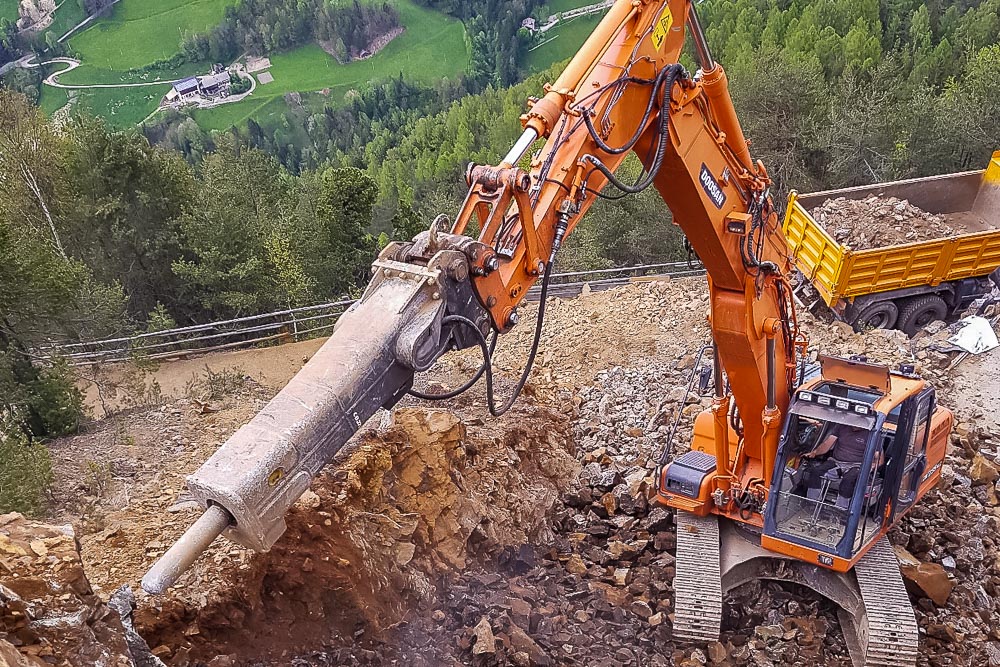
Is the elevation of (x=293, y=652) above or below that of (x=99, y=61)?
above

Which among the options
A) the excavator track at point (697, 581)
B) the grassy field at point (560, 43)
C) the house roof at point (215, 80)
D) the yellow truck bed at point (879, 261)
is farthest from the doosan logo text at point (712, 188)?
the house roof at point (215, 80)

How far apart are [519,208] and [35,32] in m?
96.6

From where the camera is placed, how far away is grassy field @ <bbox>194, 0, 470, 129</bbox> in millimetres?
80000

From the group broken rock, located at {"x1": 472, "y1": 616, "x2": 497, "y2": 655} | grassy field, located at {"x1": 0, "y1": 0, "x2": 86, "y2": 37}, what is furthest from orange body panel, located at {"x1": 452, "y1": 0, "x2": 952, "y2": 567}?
grassy field, located at {"x1": 0, "y1": 0, "x2": 86, "y2": 37}

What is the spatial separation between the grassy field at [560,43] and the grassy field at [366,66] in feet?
24.7

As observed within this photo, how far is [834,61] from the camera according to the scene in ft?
107

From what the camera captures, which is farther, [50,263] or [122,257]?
[122,257]

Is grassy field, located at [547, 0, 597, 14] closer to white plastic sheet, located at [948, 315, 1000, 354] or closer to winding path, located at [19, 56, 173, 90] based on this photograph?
winding path, located at [19, 56, 173, 90]

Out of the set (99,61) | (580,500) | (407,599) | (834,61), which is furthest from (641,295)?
(99,61)

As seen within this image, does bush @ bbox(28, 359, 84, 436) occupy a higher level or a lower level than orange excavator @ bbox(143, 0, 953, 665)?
lower

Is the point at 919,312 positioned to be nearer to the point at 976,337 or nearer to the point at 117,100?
the point at 976,337

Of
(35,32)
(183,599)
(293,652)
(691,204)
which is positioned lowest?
(35,32)

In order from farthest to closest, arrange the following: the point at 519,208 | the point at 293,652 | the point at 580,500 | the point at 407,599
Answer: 1. the point at 580,500
2. the point at 407,599
3. the point at 293,652
4. the point at 519,208

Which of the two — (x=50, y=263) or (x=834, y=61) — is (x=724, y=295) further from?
(x=834, y=61)
